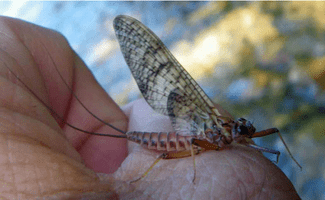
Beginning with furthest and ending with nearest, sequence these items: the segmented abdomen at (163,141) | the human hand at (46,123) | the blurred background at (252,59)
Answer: the blurred background at (252,59) → the segmented abdomen at (163,141) → the human hand at (46,123)

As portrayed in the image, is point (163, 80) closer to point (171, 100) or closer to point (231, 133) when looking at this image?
Result: point (171, 100)

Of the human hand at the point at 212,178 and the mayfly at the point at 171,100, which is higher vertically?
the mayfly at the point at 171,100

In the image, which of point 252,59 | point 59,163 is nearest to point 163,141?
point 59,163

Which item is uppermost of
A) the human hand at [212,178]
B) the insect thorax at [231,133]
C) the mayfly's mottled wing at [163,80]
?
the mayfly's mottled wing at [163,80]

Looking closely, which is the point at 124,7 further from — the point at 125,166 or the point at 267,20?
the point at 125,166

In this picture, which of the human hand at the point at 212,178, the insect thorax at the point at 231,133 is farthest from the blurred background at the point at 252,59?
the human hand at the point at 212,178

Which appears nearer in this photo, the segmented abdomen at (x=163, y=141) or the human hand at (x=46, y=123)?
the human hand at (x=46, y=123)

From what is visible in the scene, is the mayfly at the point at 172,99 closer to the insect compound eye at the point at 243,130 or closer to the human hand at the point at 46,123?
the insect compound eye at the point at 243,130

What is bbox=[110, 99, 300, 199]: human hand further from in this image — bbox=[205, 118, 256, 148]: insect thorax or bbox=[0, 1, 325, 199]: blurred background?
bbox=[0, 1, 325, 199]: blurred background
